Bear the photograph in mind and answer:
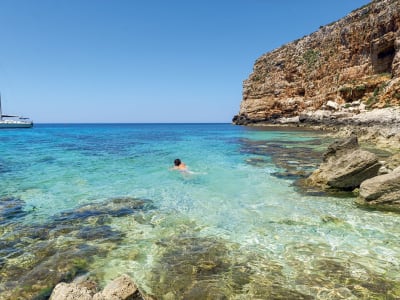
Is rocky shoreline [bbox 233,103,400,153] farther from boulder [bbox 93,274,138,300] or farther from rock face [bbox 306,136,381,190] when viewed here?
boulder [bbox 93,274,138,300]

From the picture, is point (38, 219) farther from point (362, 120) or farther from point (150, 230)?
point (362, 120)

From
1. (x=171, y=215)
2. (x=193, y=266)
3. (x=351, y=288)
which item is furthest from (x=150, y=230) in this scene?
(x=351, y=288)

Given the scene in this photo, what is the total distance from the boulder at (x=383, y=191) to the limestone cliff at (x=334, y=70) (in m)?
40.5

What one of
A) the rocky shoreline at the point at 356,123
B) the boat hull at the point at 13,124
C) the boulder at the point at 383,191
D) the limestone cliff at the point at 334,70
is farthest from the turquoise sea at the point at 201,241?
the boat hull at the point at 13,124

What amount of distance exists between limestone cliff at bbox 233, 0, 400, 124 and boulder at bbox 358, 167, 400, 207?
40.5 meters

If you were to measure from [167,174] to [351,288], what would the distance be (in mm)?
11699

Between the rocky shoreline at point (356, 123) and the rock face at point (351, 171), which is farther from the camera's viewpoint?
the rocky shoreline at point (356, 123)

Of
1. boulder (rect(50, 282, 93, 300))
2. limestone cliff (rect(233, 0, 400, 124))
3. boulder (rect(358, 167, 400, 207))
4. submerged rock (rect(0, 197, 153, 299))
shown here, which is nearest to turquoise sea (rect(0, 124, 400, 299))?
submerged rock (rect(0, 197, 153, 299))

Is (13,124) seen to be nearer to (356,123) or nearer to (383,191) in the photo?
(356,123)

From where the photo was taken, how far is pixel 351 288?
15.5 ft

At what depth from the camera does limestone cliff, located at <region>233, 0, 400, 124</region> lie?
171 ft

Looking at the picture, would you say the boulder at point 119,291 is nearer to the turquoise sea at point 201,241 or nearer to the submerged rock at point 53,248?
the turquoise sea at point 201,241

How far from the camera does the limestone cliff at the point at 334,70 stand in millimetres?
52000

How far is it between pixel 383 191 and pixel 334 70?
66072 mm
